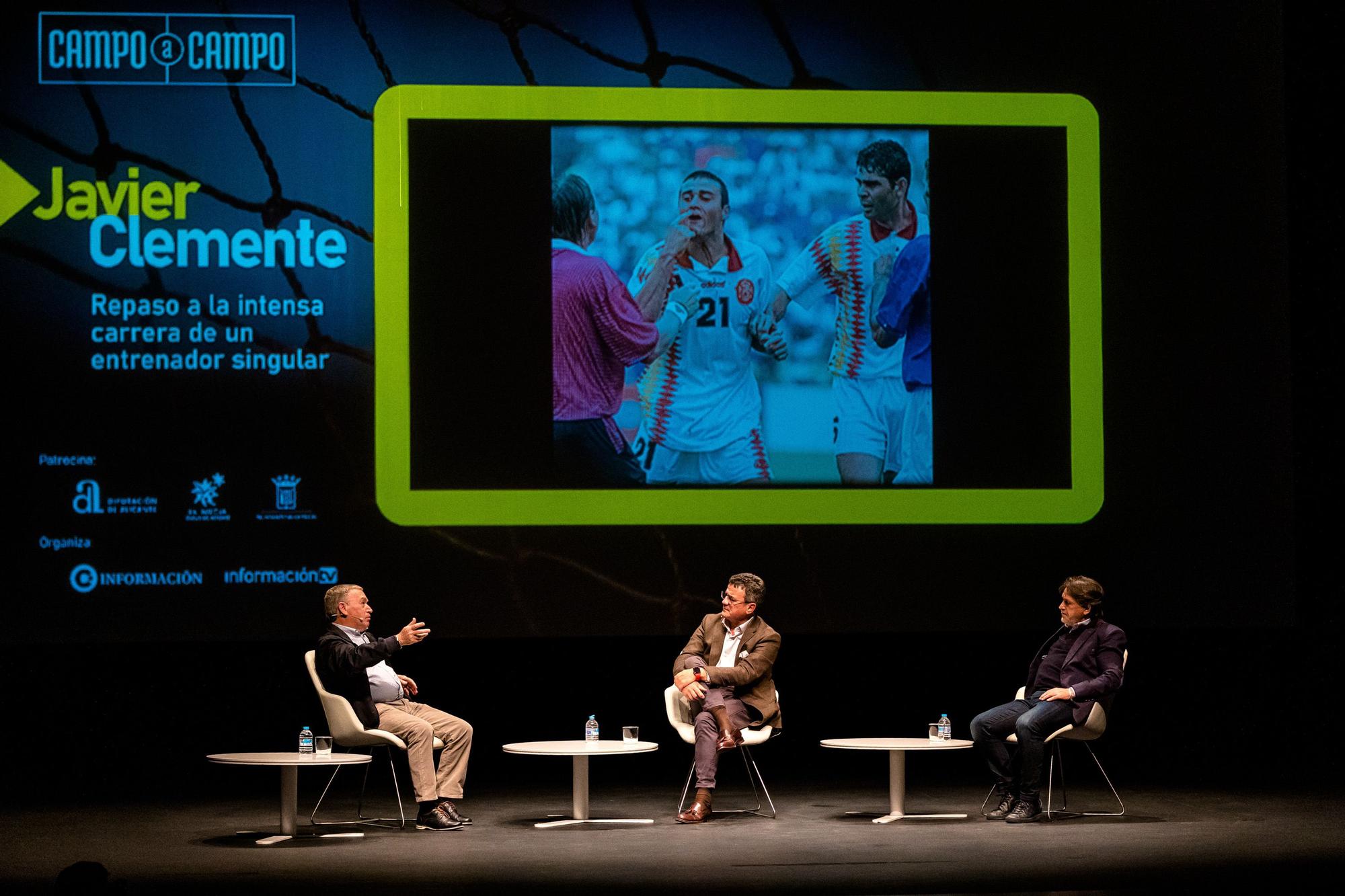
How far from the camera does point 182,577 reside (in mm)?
7230

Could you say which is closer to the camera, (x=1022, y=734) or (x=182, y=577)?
(x=1022, y=734)

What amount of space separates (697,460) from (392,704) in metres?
1.72

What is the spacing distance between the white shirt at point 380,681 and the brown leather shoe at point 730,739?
127 centimetres

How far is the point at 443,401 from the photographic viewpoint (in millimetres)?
7363

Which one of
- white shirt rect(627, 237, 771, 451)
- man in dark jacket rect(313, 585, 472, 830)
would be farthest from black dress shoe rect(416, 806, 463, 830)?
white shirt rect(627, 237, 771, 451)

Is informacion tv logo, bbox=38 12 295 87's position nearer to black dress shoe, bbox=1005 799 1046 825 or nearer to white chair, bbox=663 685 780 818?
white chair, bbox=663 685 780 818

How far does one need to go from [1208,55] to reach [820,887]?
444 cm

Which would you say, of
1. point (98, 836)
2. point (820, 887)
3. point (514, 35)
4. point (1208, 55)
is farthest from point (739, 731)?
point (1208, 55)

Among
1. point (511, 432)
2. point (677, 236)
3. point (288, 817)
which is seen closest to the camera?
point (288, 817)

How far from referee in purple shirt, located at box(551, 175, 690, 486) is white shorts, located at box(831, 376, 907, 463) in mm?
886

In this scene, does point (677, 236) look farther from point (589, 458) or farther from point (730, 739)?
point (730, 739)

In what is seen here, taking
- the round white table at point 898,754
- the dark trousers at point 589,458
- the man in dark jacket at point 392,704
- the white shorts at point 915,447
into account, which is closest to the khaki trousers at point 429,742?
the man in dark jacket at point 392,704

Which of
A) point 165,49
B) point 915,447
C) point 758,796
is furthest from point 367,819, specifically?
point 165,49

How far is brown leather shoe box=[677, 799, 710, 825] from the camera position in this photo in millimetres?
6629
